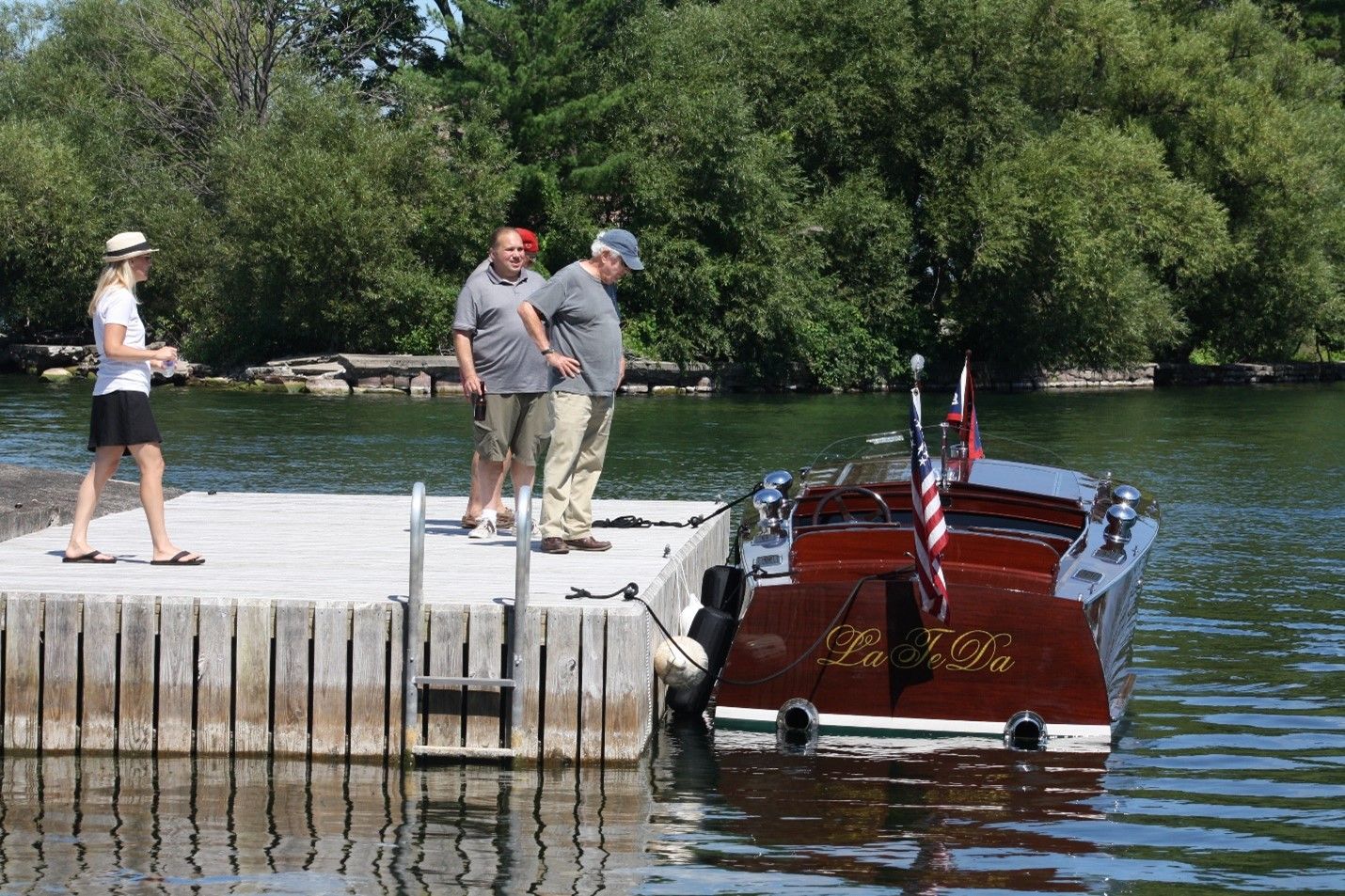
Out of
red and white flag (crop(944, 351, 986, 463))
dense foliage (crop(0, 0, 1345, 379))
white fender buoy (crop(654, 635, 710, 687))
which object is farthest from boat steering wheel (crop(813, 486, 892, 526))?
dense foliage (crop(0, 0, 1345, 379))

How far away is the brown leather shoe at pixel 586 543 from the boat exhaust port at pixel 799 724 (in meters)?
1.67

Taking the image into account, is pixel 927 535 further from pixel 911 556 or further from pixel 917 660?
pixel 911 556

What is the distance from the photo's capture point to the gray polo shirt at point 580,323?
32.5ft

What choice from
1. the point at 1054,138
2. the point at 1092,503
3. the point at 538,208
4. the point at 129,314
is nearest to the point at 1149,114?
the point at 1054,138

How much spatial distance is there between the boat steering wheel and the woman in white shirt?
3.81m

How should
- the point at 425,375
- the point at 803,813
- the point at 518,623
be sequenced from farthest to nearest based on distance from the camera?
1. the point at 425,375
2. the point at 518,623
3. the point at 803,813

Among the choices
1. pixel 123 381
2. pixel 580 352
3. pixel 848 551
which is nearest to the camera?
pixel 123 381

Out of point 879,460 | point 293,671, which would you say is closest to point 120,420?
point 293,671

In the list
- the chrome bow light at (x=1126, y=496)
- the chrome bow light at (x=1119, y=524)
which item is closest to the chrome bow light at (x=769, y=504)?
the chrome bow light at (x=1119, y=524)

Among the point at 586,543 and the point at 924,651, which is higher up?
the point at 586,543

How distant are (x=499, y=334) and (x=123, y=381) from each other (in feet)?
7.90

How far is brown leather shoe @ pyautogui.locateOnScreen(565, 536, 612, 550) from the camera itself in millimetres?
10391

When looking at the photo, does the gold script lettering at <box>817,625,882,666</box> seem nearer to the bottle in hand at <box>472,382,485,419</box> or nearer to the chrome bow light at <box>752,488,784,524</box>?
the chrome bow light at <box>752,488,784,524</box>

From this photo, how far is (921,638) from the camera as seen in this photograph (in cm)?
913
